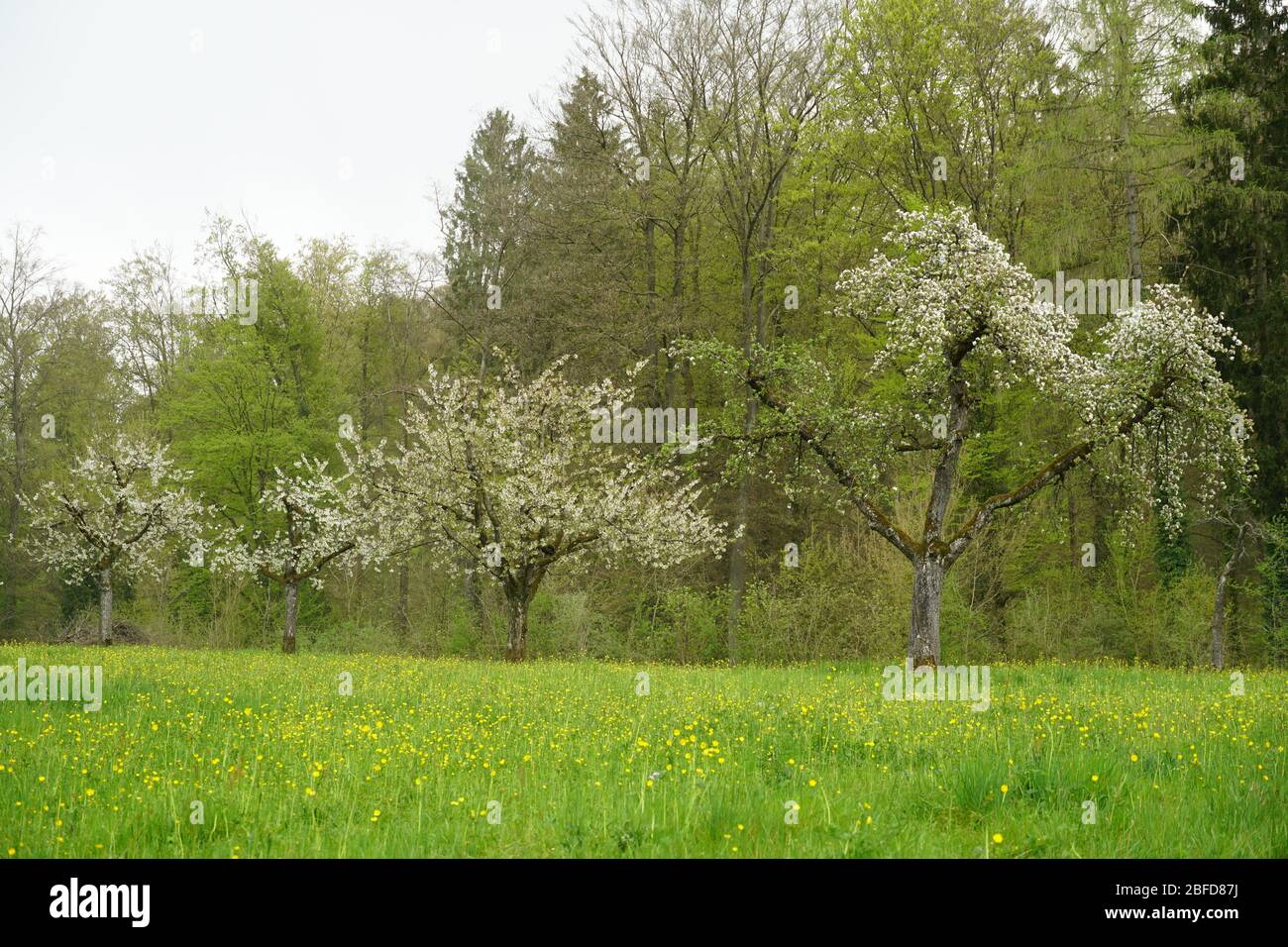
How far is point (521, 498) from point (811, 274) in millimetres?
15087

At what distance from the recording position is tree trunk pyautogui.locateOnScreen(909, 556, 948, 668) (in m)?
18.2

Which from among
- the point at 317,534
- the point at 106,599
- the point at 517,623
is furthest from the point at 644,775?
the point at 106,599

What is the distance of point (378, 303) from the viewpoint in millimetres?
48312

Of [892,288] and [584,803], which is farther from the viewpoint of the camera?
[892,288]

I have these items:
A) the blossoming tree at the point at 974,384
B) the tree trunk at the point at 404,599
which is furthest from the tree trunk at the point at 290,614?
the blossoming tree at the point at 974,384

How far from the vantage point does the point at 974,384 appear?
782 inches

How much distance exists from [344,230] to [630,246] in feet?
66.0

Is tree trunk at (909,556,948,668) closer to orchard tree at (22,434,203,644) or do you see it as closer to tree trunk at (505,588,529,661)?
tree trunk at (505,588,529,661)

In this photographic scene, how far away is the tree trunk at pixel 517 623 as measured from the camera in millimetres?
24047

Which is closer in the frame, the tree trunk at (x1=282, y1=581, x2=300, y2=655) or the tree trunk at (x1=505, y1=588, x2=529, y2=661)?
the tree trunk at (x1=505, y1=588, x2=529, y2=661)

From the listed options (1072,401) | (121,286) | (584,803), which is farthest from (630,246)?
(584,803)

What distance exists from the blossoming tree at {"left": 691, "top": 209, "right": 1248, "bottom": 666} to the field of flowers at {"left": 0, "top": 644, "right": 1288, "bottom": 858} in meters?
5.73

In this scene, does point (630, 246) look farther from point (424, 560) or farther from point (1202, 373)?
point (1202, 373)

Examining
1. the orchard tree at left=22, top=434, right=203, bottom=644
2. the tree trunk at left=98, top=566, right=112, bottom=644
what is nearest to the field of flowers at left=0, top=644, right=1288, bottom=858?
the tree trunk at left=98, top=566, right=112, bottom=644
